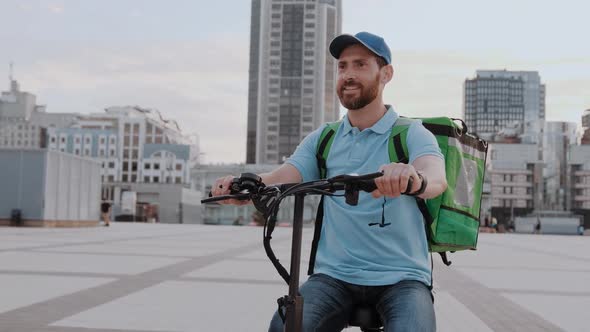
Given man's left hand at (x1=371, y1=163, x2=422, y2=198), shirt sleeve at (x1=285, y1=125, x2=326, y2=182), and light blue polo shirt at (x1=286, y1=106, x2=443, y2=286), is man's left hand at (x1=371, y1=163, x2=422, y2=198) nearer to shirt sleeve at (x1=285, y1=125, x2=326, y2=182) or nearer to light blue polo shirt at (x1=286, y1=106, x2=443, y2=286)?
light blue polo shirt at (x1=286, y1=106, x2=443, y2=286)

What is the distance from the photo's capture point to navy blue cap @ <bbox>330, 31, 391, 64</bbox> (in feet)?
8.63

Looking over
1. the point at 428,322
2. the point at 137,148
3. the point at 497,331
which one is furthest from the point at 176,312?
the point at 137,148

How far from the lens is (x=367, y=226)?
262 cm

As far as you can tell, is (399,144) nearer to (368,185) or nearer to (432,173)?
(432,173)

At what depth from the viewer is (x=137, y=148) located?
128 metres

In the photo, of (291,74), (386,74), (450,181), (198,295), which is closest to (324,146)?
(386,74)

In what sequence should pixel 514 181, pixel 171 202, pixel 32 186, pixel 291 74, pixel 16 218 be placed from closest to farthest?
pixel 16 218 → pixel 32 186 → pixel 171 202 → pixel 514 181 → pixel 291 74

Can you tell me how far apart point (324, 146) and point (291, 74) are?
153830mm

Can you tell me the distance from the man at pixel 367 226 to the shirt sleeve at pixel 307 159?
0.07 ft

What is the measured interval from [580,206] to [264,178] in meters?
112

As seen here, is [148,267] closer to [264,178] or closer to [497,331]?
[497,331]

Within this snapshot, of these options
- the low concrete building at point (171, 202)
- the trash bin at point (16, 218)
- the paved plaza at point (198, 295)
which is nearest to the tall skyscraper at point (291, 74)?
the low concrete building at point (171, 202)

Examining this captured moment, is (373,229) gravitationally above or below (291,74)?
below

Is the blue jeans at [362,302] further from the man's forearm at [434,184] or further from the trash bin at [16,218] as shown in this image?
the trash bin at [16,218]
